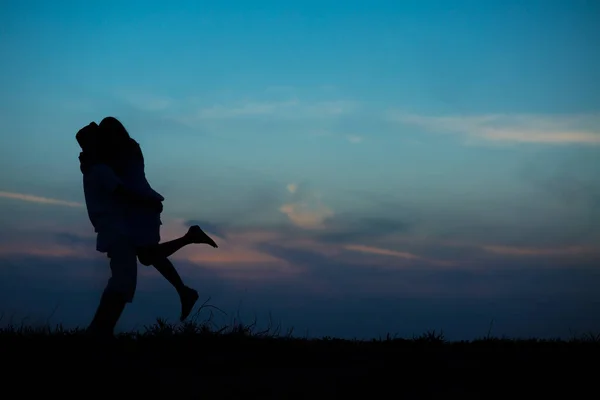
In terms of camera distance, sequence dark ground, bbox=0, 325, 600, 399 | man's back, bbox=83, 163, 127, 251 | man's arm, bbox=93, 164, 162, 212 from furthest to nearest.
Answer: man's back, bbox=83, 163, 127, 251 → man's arm, bbox=93, 164, 162, 212 → dark ground, bbox=0, 325, 600, 399

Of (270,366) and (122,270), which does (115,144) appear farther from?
(270,366)

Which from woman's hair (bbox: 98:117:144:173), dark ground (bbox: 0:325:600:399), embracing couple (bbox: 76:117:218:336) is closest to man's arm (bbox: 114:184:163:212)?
embracing couple (bbox: 76:117:218:336)

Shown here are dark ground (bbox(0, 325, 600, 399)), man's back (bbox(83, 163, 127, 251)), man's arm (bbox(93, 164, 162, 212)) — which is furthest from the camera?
man's back (bbox(83, 163, 127, 251))

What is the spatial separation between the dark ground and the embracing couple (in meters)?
0.49

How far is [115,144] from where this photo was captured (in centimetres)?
764

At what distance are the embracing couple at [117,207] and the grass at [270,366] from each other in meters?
0.48

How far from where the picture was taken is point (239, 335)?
784cm

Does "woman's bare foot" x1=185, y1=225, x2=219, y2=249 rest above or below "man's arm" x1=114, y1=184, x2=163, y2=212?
below

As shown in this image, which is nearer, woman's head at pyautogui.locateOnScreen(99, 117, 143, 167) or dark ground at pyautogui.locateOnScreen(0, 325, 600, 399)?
dark ground at pyautogui.locateOnScreen(0, 325, 600, 399)

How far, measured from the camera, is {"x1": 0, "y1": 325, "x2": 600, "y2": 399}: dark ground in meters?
5.30

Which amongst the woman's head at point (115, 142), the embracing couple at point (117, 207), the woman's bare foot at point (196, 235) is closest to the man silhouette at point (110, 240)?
the embracing couple at point (117, 207)

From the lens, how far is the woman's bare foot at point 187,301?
8.12m

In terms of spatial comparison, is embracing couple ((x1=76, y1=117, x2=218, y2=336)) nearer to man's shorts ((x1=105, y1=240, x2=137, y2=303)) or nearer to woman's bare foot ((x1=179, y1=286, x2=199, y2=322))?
man's shorts ((x1=105, y1=240, x2=137, y2=303))

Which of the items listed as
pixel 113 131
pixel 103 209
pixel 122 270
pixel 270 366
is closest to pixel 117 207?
pixel 103 209
